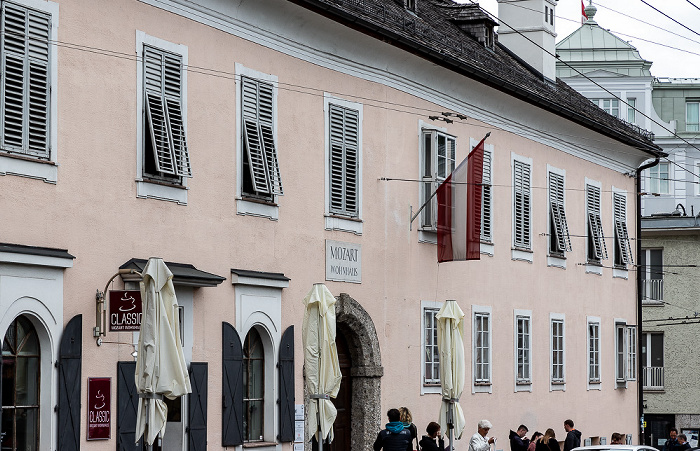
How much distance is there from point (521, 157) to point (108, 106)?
14686mm

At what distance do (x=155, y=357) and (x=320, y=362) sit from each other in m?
4.07

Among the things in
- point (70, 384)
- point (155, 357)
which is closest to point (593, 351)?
point (70, 384)

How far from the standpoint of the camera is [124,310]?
16922 millimetres

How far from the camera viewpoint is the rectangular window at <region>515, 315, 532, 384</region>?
2973 cm

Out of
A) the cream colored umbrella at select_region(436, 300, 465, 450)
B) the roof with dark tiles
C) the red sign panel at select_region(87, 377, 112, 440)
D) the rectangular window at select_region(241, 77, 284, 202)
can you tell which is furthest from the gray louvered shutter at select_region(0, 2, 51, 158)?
the cream colored umbrella at select_region(436, 300, 465, 450)

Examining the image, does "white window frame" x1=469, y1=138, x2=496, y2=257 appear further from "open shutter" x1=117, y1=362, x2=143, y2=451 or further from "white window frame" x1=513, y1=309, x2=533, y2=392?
"open shutter" x1=117, y1=362, x2=143, y2=451

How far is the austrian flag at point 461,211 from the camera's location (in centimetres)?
2494

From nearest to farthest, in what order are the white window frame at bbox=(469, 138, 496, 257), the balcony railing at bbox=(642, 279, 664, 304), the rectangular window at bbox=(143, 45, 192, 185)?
the rectangular window at bbox=(143, 45, 192, 185)
the white window frame at bbox=(469, 138, 496, 257)
the balcony railing at bbox=(642, 279, 664, 304)

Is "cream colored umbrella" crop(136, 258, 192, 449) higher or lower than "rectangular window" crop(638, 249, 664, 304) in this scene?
lower

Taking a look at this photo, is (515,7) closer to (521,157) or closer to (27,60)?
(521,157)

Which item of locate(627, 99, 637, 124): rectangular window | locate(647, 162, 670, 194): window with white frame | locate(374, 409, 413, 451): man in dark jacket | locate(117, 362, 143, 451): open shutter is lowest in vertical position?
locate(374, 409, 413, 451): man in dark jacket

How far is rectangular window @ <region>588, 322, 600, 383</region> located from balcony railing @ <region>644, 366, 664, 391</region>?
15.0 m

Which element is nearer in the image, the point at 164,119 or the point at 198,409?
the point at 164,119

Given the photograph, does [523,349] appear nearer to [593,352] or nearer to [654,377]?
[593,352]
